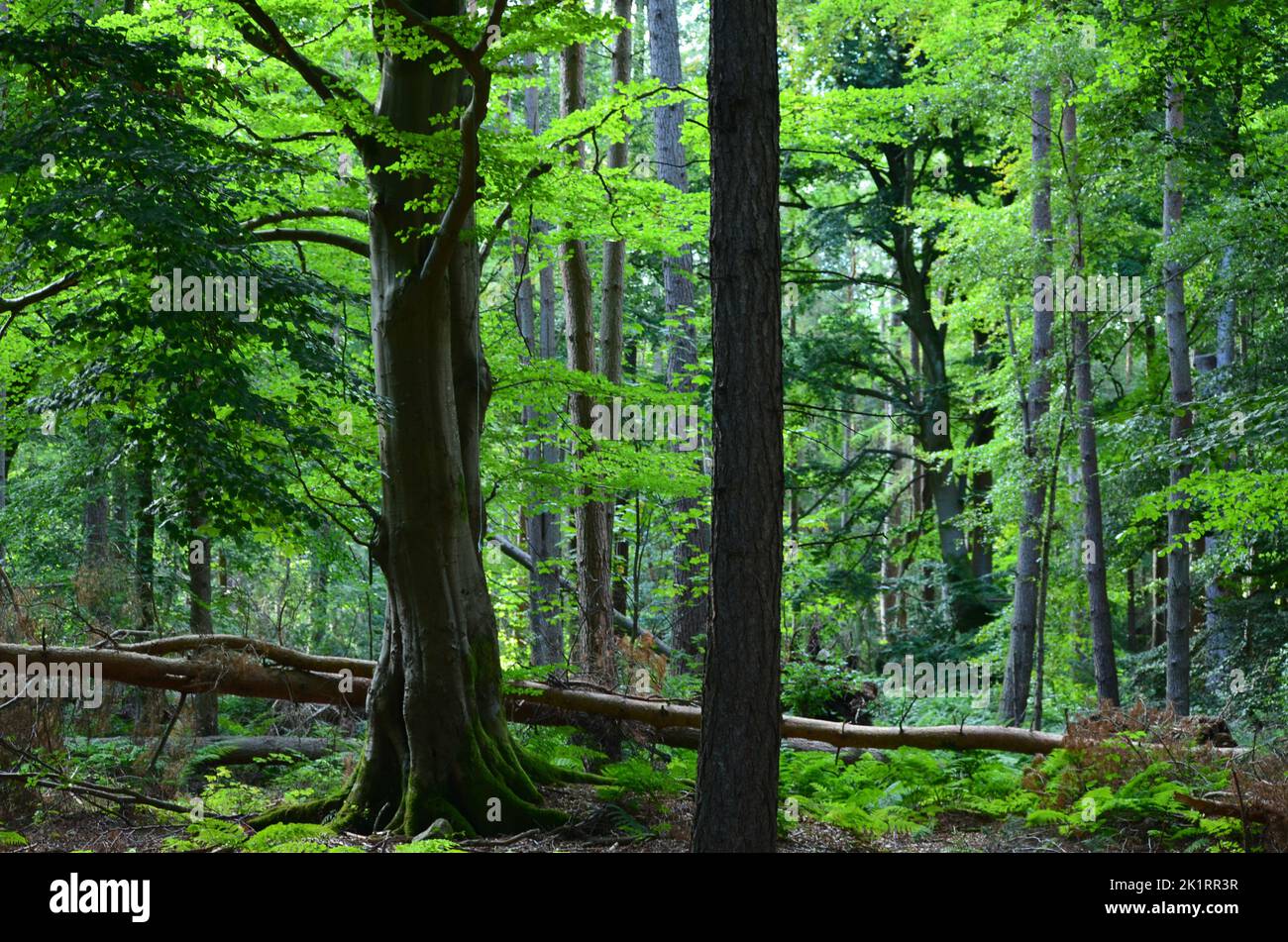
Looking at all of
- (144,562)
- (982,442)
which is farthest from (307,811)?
(982,442)

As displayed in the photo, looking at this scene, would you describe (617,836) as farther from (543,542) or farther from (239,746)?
(543,542)

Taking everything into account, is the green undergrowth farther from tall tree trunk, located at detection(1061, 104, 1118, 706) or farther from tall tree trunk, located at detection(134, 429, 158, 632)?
tall tree trunk, located at detection(134, 429, 158, 632)

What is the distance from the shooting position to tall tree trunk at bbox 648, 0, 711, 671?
512 inches

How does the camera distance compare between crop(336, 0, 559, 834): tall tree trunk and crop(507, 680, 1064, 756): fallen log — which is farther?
crop(507, 680, 1064, 756): fallen log

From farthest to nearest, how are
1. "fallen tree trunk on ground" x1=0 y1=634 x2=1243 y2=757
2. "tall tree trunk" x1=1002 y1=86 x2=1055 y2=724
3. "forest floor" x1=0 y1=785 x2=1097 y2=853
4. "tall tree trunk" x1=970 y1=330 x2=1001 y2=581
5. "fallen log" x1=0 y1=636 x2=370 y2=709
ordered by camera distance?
"tall tree trunk" x1=970 y1=330 x2=1001 y2=581, "tall tree trunk" x1=1002 y1=86 x2=1055 y2=724, "fallen tree trunk on ground" x1=0 y1=634 x2=1243 y2=757, "fallen log" x1=0 y1=636 x2=370 y2=709, "forest floor" x1=0 y1=785 x2=1097 y2=853

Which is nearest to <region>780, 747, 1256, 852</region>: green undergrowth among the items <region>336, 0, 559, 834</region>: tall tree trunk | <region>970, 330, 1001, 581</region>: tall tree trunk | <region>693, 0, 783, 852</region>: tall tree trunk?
<region>693, 0, 783, 852</region>: tall tree trunk

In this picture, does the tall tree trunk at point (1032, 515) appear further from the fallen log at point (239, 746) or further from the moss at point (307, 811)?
the moss at point (307, 811)

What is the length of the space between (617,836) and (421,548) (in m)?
2.52

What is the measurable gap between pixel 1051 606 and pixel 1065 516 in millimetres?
2735

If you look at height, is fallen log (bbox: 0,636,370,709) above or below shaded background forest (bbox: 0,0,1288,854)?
below

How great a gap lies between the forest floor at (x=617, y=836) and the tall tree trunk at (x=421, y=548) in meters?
0.36

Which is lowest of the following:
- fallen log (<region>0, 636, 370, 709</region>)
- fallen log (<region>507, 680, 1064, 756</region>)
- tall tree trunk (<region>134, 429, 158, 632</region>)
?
fallen log (<region>507, 680, 1064, 756</region>)

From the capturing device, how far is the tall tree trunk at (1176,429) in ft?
40.8

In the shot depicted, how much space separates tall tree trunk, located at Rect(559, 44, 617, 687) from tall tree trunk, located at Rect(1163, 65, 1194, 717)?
6.31 meters
